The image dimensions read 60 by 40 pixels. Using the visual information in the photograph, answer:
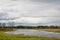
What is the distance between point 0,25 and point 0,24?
2.12 m

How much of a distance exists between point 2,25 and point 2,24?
2611 millimetres

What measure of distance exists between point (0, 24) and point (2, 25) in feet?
27.2

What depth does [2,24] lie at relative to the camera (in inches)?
6575

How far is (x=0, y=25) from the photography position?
17512 cm

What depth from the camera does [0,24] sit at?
581ft

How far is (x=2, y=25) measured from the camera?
169375 mm

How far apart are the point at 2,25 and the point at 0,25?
6.43 m

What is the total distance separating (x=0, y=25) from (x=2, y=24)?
348 inches

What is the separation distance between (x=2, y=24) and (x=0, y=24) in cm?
1062
